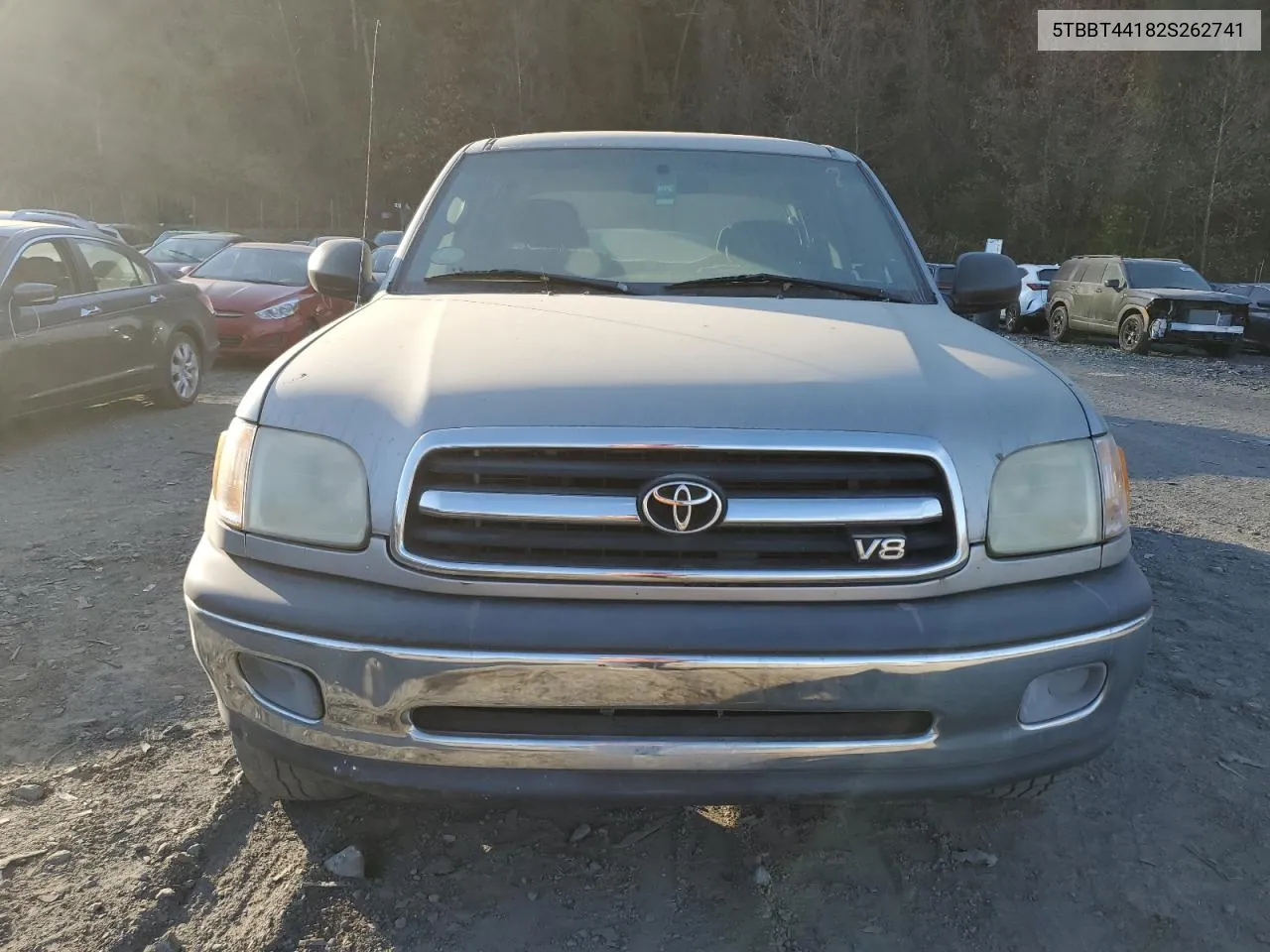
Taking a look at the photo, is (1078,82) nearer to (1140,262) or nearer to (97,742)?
(1140,262)

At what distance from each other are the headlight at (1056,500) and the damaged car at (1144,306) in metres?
14.2

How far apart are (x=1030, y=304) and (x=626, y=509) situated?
19.2 meters

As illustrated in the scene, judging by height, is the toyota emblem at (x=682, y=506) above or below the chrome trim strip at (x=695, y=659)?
above

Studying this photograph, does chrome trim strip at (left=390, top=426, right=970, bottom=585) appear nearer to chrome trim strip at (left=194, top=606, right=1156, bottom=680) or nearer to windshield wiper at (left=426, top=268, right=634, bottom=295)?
chrome trim strip at (left=194, top=606, right=1156, bottom=680)

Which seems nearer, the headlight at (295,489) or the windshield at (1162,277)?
the headlight at (295,489)

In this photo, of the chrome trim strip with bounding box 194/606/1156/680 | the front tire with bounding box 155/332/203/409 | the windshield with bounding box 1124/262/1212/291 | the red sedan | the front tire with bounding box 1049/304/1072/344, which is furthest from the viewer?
the front tire with bounding box 1049/304/1072/344

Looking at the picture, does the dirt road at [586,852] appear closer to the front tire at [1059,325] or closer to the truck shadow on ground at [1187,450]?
the truck shadow on ground at [1187,450]

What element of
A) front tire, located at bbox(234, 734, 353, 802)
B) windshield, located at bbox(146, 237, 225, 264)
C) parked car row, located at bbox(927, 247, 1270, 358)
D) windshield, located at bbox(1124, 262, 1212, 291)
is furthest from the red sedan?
windshield, located at bbox(1124, 262, 1212, 291)

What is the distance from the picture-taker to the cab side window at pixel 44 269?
21.6 ft

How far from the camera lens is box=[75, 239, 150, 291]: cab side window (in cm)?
736

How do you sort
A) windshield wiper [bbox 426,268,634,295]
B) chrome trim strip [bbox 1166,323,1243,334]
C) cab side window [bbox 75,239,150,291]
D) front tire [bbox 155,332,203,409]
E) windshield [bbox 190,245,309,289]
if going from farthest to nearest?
chrome trim strip [bbox 1166,323,1243,334], windshield [bbox 190,245,309,289], front tire [bbox 155,332,203,409], cab side window [bbox 75,239,150,291], windshield wiper [bbox 426,268,634,295]

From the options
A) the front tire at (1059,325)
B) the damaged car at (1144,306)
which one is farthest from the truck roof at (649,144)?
the front tire at (1059,325)

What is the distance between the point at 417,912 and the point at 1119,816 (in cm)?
183

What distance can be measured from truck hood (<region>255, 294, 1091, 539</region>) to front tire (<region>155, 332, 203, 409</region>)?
20.3 feet
